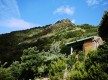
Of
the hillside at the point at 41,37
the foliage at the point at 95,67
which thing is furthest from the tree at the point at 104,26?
the hillside at the point at 41,37

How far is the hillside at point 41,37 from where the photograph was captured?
63850mm

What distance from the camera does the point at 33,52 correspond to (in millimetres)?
36125

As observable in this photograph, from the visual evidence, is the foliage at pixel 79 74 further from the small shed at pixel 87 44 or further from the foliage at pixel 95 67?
the small shed at pixel 87 44

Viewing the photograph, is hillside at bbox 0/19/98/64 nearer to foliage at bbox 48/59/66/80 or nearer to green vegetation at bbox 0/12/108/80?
green vegetation at bbox 0/12/108/80

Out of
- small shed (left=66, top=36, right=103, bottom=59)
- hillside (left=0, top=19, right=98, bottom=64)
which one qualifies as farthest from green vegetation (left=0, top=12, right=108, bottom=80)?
small shed (left=66, top=36, right=103, bottom=59)

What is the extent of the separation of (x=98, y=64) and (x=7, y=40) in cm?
6584

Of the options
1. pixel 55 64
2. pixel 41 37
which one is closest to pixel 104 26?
pixel 55 64

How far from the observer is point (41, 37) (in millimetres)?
84500

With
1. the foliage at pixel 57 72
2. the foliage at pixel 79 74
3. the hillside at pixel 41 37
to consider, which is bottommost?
the foliage at pixel 79 74

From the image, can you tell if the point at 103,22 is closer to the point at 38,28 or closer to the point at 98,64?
the point at 98,64

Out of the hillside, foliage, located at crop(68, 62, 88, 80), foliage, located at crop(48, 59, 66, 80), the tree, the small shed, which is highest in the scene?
the hillside

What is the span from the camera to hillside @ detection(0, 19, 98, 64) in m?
63.8

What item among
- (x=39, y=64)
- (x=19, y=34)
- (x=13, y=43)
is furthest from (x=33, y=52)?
(x=19, y=34)

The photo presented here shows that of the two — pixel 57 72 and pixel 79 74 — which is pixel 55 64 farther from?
pixel 79 74
